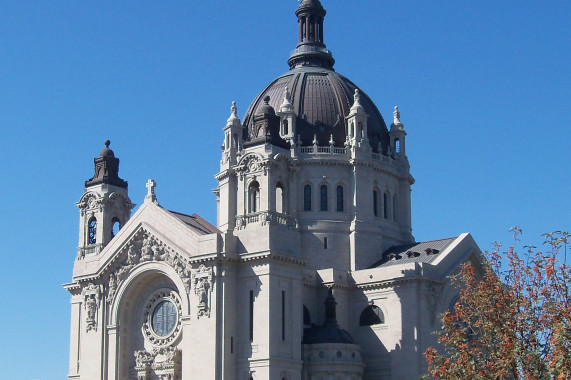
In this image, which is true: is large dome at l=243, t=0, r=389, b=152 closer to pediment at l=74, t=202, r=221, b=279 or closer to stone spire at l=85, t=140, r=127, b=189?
stone spire at l=85, t=140, r=127, b=189

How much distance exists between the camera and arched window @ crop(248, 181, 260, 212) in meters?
58.7

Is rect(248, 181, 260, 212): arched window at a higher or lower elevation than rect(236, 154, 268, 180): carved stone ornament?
lower

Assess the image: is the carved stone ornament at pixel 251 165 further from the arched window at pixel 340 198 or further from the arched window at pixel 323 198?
the arched window at pixel 340 198

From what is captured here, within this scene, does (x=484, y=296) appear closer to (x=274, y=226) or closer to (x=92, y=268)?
(x=274, y=226)

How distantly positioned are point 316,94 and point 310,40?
758 cm

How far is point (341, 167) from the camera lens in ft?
234

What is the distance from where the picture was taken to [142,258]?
61812mm

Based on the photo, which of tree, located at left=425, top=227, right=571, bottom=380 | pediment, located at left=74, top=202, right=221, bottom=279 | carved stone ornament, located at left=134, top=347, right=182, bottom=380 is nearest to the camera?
tree, located at left=425, top=227, right=571, bottom=380

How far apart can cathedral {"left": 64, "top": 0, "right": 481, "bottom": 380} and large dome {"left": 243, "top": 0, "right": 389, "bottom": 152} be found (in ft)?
0.37

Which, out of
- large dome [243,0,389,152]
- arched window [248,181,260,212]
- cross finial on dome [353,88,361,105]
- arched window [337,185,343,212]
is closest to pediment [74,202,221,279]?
arched window [248,181,260,212]

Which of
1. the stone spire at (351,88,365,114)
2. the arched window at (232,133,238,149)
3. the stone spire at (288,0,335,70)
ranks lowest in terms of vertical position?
the arched window at (232,133,238,149)

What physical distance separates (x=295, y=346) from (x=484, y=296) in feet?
70.7

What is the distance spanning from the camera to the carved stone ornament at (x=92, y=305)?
2510 inches

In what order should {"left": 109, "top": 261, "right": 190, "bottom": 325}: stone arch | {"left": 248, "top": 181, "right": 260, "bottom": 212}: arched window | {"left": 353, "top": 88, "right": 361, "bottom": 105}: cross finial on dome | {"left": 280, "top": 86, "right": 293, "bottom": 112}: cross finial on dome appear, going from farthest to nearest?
{"left": 353, "top": 88, "right": 361, "bottom": 105}: cross finial on dome < {"left": 280, "top": 86, "right": 293, "bottom": 112}: cross finial on dome < {"left": 109, "top": 261, "right": 190, "bottom": 325}: stone arch < {"left": 248, "top": 181, "right": 260, "bottom": 212}: arched window
